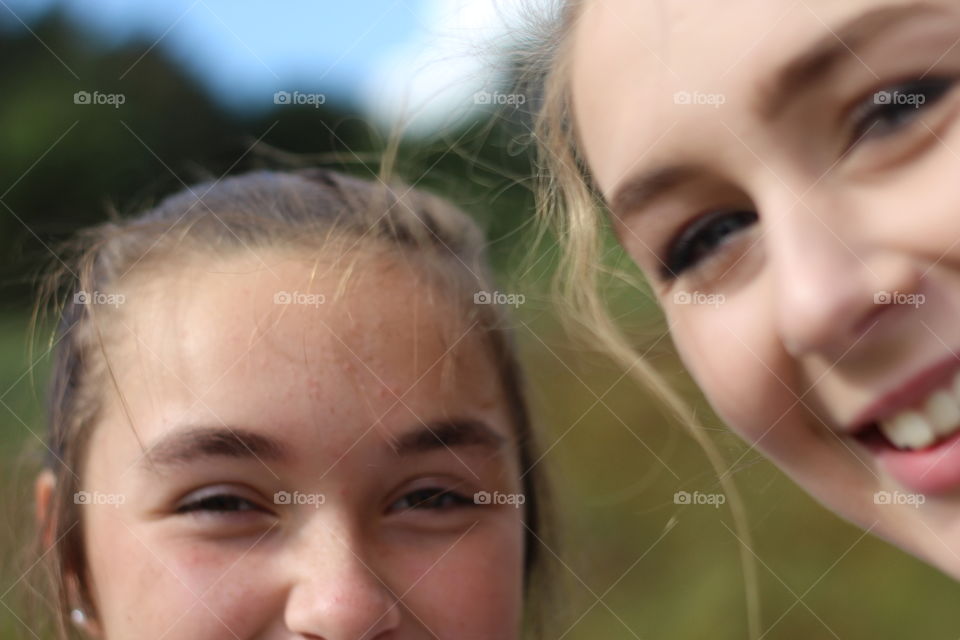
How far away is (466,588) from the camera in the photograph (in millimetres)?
1217

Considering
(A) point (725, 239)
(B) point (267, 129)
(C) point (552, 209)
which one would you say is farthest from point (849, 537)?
(B) point (267, 129)

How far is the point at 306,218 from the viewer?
1.35 meters

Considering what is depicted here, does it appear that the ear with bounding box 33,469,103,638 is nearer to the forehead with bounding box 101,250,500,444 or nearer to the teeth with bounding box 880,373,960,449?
the forehead with bounding box 101,250,500,444

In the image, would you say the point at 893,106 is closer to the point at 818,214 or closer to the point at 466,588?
the point at 818,214

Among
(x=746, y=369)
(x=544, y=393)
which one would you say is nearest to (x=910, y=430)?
(x=746, y=369)

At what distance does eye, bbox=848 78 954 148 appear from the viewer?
0.86 m

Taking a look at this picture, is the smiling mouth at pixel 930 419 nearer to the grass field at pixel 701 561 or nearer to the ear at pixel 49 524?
the ear at pixel 49 524

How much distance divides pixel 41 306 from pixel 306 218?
A: 0.49m

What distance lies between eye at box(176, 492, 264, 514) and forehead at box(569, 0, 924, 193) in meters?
0.53

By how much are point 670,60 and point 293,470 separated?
0.59 metres

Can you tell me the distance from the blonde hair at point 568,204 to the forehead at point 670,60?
72mm

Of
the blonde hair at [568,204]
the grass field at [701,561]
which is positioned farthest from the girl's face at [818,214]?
the grass field at [701,561]

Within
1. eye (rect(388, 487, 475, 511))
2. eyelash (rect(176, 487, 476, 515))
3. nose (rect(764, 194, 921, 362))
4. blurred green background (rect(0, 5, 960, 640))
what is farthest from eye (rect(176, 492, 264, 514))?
nose (rect(764, 194, 921, 362))

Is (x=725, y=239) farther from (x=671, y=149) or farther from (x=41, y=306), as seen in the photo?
(x=41, y=306)
